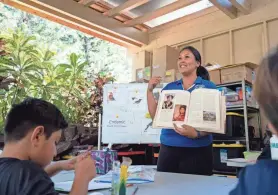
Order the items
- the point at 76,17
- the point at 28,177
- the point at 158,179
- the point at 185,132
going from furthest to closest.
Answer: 1. the point at 76,17
2. the point at 185,132
3. the point at 158,179
4. the point at 28,177

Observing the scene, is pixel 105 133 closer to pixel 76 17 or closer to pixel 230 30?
pixel 76 17

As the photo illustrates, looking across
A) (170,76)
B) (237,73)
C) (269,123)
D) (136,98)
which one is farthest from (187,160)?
(170,76)

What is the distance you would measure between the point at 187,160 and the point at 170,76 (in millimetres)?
2560

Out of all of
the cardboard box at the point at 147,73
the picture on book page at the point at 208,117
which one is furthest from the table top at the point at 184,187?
the cardboard box at the point at 147,73

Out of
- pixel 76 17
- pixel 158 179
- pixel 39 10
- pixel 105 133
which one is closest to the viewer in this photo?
pixel 158 179

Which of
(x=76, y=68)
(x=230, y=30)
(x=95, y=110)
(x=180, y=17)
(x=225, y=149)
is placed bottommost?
(x=225, y=149)

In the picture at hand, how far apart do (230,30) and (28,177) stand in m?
4.18

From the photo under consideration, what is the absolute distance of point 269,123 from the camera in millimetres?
458

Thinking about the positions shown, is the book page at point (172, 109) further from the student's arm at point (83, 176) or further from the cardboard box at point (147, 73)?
the cardboard box at point (147, 73)

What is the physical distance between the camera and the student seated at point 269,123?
1.41 ft

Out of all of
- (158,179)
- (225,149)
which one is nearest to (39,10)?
(225,149)

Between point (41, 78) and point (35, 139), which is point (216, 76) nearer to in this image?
point (41, 78)

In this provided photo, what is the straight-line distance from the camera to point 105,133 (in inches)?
116

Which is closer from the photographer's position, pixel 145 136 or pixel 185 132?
pixel 185 132
